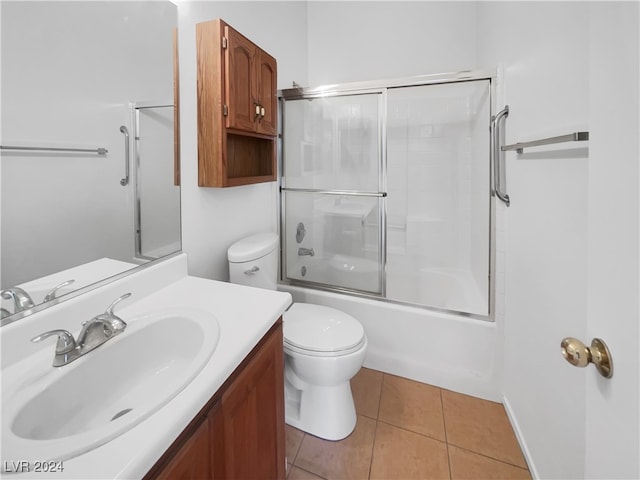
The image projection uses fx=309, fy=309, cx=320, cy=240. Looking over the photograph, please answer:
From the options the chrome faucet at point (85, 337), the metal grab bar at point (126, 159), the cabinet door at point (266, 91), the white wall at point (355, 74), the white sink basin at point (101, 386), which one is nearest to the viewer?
the white sink basin at point (101, 386)

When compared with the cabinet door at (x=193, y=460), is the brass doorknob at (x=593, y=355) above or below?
above

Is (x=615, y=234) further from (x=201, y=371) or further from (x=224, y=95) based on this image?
(x=224, y=95)

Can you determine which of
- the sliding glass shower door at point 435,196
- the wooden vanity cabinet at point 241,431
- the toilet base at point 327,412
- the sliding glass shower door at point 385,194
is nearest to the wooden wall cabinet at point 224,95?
the sliding glass shower door at point 385,194

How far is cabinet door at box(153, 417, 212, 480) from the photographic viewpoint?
56 cm

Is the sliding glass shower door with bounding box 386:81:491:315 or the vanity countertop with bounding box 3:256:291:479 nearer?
the vanity countertop with bounding box 3:256:291:479

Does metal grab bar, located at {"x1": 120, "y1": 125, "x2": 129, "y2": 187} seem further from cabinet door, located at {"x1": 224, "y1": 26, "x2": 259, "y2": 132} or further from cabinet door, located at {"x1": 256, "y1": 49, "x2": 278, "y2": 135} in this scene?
cabinet door, located at {"x1": 256, "y1": 49, "x2": 278, "y2": 135}

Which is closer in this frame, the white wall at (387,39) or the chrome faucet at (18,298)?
the chrome faucet at (18,298)

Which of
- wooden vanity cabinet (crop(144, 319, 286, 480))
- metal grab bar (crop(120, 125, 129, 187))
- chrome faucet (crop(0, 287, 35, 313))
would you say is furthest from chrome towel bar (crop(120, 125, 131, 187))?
wooden vanity cabinet (crop(144, 319, 286, 480))

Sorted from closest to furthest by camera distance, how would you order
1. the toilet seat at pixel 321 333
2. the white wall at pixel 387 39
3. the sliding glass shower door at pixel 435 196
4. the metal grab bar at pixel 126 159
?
the metal grab bar at pixel 126 159
the toilet seat at pixel 321 333
the sliding glass shower door at pixel 435 196
the white wall at pixel 387 39

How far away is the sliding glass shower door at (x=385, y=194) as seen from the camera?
2121 mm

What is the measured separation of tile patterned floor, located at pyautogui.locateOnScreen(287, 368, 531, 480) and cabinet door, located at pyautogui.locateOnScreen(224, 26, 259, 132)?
1.52 m

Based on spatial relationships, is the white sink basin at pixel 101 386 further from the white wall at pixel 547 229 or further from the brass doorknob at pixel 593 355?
the white wall at pixel 547 229

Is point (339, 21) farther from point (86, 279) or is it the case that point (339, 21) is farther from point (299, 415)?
point (299, 415)

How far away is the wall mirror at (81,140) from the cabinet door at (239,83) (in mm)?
221
